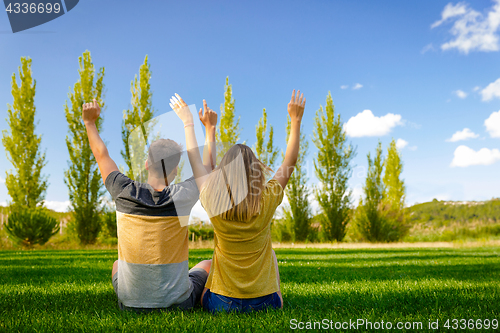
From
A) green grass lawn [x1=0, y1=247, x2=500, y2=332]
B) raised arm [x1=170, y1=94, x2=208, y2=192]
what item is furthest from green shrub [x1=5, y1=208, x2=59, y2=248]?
raised arm [x1=170, y1=94, x2=208, y2=192]

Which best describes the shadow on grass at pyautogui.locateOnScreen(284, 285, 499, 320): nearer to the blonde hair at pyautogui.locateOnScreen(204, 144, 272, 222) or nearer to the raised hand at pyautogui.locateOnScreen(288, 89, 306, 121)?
the blonde hair at pyautogui.locateOnScreen(204, 144, 272, 222)

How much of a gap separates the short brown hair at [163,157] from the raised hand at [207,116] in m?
0.39

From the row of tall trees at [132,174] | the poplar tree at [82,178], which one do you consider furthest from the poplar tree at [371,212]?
the poplar tree at [82,178]

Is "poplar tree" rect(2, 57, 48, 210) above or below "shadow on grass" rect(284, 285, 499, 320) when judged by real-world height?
above

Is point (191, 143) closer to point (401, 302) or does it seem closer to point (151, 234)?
point (151, 234)

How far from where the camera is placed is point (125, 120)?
2177 cm

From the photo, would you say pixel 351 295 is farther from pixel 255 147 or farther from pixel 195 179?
pixel 255 147

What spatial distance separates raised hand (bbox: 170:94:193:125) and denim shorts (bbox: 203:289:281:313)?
1.42 meters

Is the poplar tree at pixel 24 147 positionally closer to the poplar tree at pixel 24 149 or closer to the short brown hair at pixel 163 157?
the poplar tree at pixel 24 149

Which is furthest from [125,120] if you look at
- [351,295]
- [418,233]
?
[418,233]

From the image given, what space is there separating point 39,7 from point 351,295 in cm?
788

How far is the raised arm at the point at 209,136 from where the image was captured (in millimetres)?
2832

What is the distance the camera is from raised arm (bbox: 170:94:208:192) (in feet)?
8.65

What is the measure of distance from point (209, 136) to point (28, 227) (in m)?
17.7
